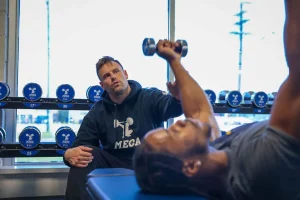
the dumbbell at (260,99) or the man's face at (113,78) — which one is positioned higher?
the man's face at (113,78)

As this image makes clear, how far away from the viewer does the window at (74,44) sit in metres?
3.17

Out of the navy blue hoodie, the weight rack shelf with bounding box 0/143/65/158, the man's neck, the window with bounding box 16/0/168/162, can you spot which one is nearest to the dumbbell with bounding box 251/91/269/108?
the window with bounding box 16/0/168/162

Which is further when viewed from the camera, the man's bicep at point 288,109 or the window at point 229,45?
the window at point 229,45

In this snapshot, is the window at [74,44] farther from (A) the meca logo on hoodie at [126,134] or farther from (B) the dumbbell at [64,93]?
(A) the meca logo on hoodie at [126,134]

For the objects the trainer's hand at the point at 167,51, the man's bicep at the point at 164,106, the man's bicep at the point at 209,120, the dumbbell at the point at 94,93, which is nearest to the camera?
the man's bicep at the point at 209,120

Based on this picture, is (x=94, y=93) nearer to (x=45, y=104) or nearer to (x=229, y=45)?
(x=45, y=104)

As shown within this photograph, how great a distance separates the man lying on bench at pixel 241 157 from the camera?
840 millimetres

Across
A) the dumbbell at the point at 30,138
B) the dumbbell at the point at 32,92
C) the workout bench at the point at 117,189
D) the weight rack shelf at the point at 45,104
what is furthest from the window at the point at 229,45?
the workout bench at the point at 117,189

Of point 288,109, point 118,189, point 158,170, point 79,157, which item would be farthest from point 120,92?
point 288,109

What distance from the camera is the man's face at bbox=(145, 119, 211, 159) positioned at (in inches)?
36.7

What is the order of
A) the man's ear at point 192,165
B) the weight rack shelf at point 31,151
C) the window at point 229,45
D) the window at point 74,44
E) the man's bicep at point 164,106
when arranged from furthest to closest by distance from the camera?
the window at point 229,45
the window at point 74,44
the weight rack shelf at point 31,151
the man's bicep at point 164,106
the man's ear at point 192,165

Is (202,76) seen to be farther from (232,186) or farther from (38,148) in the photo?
(232,186)

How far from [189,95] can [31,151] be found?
161 centimetres

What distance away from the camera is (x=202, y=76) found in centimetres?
351
